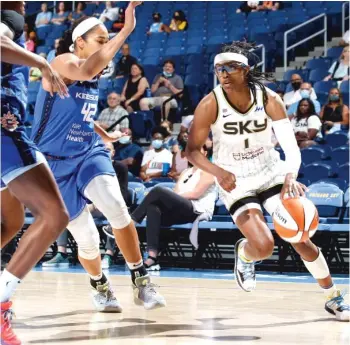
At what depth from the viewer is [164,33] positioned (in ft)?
49.3

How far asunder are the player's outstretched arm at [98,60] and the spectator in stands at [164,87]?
25.7ft

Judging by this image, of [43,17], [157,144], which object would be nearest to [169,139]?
[157,144]

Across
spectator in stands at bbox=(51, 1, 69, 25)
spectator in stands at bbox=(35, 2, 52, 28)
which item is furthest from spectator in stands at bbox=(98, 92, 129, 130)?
spectator in stands at bbox=(35, 2, 52, 28)

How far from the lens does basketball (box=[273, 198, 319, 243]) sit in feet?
16.1

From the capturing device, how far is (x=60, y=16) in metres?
17.1

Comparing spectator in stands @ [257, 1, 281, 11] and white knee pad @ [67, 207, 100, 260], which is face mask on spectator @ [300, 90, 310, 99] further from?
white knee pad @ [67, 207, 100, 260]

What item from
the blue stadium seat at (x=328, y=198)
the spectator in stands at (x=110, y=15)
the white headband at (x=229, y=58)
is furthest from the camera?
the spectator in stands at (x=110, y=15)

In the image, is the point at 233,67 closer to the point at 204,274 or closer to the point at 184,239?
the point at 204,274

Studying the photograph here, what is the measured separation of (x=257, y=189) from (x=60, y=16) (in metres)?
12.7

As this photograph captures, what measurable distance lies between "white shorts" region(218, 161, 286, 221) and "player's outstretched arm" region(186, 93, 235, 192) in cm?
15

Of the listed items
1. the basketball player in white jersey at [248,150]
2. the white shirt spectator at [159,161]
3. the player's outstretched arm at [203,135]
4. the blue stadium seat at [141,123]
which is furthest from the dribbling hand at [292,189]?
the blue stadium seat at [141,123]

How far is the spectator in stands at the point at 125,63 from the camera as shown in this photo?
535 inches

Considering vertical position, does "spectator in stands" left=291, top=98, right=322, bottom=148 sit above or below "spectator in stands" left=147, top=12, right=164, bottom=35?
below

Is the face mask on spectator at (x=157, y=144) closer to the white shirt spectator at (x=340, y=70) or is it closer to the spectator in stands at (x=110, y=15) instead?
the white shirt spectator at (x=340, y=70)
